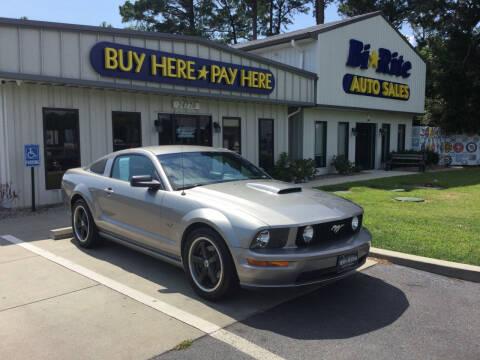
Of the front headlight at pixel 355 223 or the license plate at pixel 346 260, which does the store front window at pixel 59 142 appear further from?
the license plate at pixel 346 260

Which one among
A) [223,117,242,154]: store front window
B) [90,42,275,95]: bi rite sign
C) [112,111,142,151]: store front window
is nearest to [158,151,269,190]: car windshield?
[90,42,275,95]: bi rite sign

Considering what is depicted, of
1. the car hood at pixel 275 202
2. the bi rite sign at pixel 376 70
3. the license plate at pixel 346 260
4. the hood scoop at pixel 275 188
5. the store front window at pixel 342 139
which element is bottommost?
the license plate at pixel 346 260

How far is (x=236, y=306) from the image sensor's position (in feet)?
13.8

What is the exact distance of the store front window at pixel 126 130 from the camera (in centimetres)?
1077

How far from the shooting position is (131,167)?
5594 mm

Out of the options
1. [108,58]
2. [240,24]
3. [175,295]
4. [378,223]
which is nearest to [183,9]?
[240,24]

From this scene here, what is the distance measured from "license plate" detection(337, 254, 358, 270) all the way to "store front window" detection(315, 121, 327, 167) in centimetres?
1300

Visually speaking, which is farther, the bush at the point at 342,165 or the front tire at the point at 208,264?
the bush at the point at 342,165

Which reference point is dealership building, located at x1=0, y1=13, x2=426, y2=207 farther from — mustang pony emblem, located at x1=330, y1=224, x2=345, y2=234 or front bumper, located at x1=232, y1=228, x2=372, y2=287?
mustang pony emblem, located at x1=330, y1=224, x2=345, y2=234

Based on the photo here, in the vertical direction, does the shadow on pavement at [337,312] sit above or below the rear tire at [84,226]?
below

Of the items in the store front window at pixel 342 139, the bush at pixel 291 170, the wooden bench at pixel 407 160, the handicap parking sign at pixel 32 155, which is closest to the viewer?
the handicap parking sign at pixel 32 155

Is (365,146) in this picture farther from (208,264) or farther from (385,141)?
(208,264)

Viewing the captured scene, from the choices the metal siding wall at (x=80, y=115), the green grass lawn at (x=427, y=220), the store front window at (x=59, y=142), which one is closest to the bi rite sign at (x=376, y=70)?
the green grass lawn at (x=427, y=220)

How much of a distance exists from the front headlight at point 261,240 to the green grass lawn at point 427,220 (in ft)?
9.25
